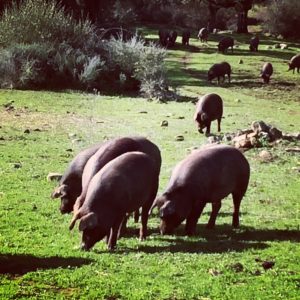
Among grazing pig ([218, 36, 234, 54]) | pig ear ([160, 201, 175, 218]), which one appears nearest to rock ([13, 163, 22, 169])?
pig ear ([160, 201, 175, 218])

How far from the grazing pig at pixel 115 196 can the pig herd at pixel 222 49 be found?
25.2m

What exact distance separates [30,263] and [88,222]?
84cm

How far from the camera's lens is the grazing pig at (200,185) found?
895 centimetres

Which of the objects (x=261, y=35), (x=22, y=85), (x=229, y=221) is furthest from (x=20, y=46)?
(x=261, y=35)

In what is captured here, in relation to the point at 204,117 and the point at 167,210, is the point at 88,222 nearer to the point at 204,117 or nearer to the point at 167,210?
the point at 167,210

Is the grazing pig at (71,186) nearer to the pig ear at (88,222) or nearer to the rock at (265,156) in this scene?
the pig ear at (88,222)

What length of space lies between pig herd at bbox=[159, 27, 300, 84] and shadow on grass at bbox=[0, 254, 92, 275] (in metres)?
26.7

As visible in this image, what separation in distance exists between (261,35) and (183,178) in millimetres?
57994

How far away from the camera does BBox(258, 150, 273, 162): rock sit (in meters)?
14.9

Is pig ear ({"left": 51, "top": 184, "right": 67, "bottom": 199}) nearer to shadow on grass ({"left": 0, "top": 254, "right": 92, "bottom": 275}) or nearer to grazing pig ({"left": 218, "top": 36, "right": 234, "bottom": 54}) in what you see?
shadow on grass ({"left": 0, "top": 254, "right": 92, "bottom": 275})

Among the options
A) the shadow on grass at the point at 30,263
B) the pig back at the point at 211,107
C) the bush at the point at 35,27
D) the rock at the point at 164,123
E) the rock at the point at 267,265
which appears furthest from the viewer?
the bush at the point at 35,27

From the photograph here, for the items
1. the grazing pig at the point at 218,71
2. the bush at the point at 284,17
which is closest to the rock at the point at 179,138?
the grazing pig at the point at 218,71

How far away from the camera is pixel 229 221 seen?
33.1ft

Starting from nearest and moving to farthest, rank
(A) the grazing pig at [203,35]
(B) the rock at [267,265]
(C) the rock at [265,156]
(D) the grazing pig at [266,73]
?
(B) the rock at [267,265]
(C) the rock at [265,156]
(D) the grazing pig at [266,73]
(A) the grazing pig at [203,35]
